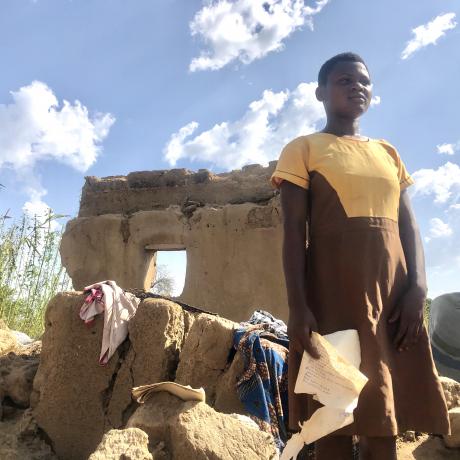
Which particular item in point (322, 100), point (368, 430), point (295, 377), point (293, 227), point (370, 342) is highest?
point (322, 100)

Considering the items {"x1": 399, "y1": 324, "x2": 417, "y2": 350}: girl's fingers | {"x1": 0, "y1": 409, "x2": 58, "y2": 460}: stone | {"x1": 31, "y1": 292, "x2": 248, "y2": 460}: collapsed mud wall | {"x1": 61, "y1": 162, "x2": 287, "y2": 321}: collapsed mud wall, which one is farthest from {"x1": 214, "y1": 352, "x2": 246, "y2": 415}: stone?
Result: {"x1": 61, "y1": 162, "x2": 287, "y2": 321}: collapsed mud wall

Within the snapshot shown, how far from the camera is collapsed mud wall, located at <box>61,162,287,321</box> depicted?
211 inches

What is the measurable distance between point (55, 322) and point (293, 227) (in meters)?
2.09

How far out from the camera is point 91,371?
300 cm

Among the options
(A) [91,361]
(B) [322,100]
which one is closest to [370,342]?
(B) [322,100]

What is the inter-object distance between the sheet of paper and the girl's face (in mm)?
826

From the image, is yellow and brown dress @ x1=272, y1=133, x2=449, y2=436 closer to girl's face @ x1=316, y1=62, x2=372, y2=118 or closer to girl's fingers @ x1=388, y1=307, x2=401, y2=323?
girl's fingers @ x1=388, y1=307, x2=401, y2=323

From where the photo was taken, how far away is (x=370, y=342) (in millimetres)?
1429

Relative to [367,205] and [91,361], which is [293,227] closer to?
[367,205]

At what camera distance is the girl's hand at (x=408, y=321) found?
59.2 inches

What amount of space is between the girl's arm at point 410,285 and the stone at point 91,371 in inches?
64.6

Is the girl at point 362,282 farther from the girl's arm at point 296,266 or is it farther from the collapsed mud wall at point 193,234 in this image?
the collapsed mud wall at point 193,234

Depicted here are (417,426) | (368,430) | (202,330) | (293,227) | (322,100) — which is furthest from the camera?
(202,330)

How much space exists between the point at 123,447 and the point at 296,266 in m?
0.81
